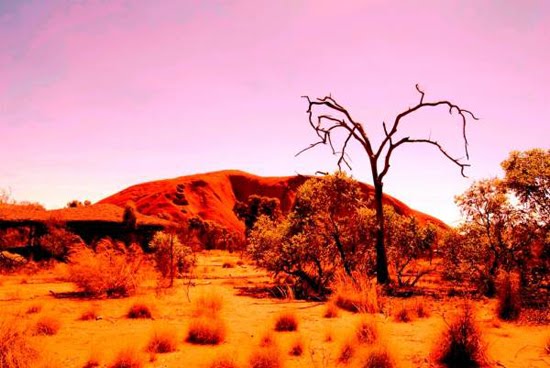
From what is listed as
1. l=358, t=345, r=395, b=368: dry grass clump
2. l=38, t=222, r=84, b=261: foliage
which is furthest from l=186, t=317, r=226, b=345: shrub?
l=38, t=222, r=84, b=261: foliage

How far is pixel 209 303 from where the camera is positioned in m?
9.87

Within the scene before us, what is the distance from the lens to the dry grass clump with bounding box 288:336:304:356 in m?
6.49

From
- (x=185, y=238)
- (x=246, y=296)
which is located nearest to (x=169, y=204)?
(x=185, y=238)

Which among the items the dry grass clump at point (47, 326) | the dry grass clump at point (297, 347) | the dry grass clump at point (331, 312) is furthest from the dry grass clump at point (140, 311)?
the dry grass clump at point (297, 347)

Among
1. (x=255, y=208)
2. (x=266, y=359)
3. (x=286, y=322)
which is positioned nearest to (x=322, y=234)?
(x=286, y=322)

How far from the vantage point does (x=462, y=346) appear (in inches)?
239

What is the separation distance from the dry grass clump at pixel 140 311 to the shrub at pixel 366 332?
488cm

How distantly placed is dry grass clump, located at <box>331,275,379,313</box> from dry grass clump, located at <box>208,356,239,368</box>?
15.4ft

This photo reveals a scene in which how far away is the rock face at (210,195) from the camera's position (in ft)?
259

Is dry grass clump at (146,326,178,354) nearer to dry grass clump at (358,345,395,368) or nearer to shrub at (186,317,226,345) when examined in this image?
shrub at (186,317,226,345)

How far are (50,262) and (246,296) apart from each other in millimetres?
11034

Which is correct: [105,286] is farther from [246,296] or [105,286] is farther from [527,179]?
[527,179]

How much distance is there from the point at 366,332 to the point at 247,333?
2.36 m

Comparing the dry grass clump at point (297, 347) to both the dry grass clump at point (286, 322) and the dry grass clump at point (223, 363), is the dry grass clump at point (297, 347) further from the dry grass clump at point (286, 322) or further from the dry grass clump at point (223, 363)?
the dry grass clump at point (286, 322)
